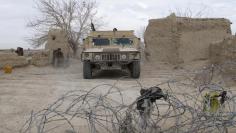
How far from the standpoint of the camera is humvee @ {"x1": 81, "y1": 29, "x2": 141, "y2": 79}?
526 inches

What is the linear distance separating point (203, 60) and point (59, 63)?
6.35 meters

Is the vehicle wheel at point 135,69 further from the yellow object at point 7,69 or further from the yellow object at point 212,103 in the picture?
the yellow object at point 212,103

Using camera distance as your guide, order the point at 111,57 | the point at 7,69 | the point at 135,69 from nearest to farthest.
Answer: the point at 111,57 → the point at 135,69 → the point at 7,69

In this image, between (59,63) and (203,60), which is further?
(59,63)

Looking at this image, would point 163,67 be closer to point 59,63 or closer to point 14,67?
point 59,63

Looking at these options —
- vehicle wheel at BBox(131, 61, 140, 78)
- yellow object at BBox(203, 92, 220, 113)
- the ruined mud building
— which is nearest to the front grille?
vehicle wheel at BBox(131, 61, 140, 78)

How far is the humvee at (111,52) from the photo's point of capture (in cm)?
1335

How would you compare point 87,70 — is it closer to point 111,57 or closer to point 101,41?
point 111,57

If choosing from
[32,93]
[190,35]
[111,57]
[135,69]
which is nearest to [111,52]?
[111,57]

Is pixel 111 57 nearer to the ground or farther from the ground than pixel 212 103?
farther from the ground

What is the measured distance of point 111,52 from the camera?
13336mm

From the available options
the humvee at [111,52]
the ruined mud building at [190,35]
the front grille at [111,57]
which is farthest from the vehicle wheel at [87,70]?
the ruined mud building at [190,35]

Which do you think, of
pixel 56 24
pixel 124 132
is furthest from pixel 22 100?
pixel 56 24

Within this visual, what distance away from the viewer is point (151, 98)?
484 centimetres
